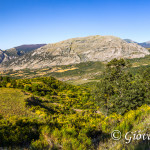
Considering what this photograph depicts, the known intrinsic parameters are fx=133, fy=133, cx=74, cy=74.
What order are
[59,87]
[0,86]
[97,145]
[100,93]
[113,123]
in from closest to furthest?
1. [97,145]
2. [113,123]
3. [100,93]
4. [0,86]
5. [59,87]

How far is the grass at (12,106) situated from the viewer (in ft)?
67.1

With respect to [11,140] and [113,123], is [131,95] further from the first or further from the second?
[11,140]

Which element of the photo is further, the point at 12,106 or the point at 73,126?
the point at 12,106

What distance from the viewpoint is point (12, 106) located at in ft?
74.6

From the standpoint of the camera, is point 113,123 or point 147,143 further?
point 113,123

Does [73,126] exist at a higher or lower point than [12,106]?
lower

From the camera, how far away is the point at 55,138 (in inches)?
518

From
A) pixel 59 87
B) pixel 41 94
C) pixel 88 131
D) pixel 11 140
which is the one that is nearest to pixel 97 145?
pixel 88 131

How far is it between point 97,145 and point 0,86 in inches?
1171

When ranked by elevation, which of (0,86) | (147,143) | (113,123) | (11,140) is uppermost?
(0,86)

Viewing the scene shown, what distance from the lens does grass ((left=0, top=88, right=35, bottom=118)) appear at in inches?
805

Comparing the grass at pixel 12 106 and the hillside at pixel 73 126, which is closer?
the hillside at pixel 73 126

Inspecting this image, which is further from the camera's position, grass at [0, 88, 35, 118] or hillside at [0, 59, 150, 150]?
grass at [0, 88, 35, 118]

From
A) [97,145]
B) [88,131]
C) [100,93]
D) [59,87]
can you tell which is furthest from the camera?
[59,87]
